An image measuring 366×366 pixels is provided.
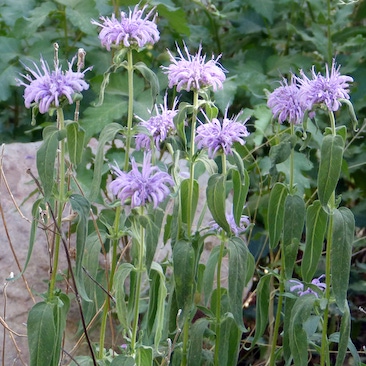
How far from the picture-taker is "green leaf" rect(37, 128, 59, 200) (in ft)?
4.17

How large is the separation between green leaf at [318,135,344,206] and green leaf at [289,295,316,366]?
0.22 metres

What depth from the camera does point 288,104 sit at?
4.85 feet

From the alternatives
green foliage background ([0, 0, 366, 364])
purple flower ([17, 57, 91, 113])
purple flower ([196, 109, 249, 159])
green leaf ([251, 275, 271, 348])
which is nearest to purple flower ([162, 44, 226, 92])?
purple flower ([196, 109, 249, 159])

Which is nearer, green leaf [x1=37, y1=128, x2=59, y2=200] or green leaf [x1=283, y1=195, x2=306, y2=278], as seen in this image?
green leaf [x1=37, y1=128, x2=59, y2=200]

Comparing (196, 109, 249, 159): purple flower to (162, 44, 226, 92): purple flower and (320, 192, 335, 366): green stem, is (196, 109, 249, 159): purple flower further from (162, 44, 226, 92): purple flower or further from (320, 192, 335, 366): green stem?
(320, 192, 335, 366): green stem

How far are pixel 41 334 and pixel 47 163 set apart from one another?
0.30m

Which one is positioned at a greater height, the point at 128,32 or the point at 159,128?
the point at 128,32

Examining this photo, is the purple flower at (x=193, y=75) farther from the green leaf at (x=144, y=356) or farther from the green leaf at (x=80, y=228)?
the green leaf at (x=144, y=356)

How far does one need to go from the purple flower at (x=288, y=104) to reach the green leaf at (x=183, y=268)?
11.9 inches

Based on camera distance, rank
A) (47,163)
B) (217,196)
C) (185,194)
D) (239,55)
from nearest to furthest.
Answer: (47,163), (217,196), (185,194), (239,55)

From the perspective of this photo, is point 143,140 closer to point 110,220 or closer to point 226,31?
point 110,220

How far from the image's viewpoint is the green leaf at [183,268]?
1420 mm

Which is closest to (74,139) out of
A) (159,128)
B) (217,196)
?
(159,128)

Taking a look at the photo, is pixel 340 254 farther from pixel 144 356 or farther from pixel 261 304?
pixel 144 356
